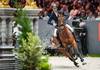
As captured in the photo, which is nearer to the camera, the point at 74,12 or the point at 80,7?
the point at 74,12

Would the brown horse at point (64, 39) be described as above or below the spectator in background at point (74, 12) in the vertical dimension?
above

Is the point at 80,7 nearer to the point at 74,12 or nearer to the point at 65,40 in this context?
the point at 74,12

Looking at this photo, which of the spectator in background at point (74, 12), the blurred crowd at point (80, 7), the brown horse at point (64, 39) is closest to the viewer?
the brown horse at point (64, 39)

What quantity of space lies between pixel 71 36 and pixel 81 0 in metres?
10.9

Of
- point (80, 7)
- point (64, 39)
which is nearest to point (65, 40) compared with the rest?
point (64, 39)

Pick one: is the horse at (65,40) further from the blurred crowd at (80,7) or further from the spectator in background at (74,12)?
the blurred crowd at (80,7)

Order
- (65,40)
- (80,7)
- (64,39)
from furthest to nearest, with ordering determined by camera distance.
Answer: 1. (80,7)
2. (65,40)
3. (64,39)

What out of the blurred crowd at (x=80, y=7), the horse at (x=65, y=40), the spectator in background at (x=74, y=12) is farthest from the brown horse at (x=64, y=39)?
the blurred crowd at (x=80, y=7)

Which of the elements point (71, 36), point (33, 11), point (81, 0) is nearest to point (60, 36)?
point (71, 36)

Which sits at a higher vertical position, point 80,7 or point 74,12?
point 80,7

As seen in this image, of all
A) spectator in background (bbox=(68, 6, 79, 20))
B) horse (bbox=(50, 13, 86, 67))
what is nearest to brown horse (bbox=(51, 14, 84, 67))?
horse (bbox=(50, 13, 86, 67))

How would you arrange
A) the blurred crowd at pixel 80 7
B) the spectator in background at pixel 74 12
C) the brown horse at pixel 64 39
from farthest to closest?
the blurred crowd at pixel 80 7 → the spectator in background at pixel 74 12 → the brown horse at pixel 64 39

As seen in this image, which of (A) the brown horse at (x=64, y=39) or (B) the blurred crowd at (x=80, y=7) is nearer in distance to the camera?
(A) the brown horse at (x=64, y=39)

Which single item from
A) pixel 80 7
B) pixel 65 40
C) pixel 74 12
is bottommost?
pixel 74 12
